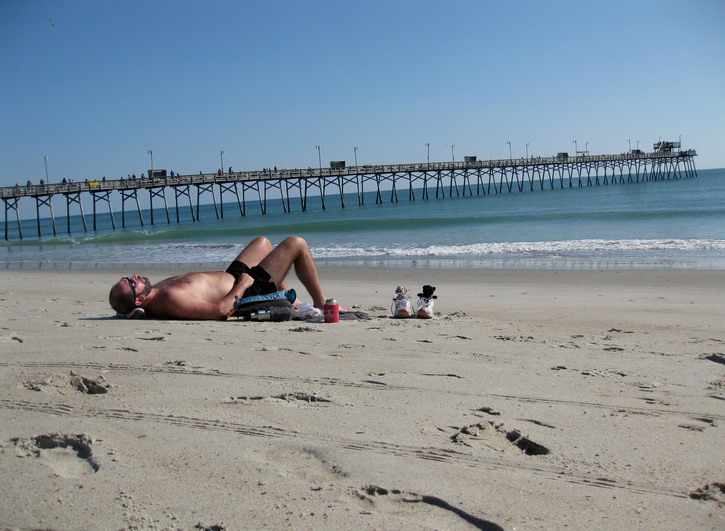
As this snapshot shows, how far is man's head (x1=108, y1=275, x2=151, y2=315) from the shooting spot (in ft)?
18.6

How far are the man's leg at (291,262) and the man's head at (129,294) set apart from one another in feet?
3.42

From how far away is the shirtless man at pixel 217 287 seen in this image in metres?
5.68

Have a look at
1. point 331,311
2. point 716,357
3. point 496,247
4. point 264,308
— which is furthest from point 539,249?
point 716,357

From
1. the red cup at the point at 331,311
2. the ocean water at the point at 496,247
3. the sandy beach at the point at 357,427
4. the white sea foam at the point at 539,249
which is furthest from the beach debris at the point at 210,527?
the white sea foam at the point at 539,249

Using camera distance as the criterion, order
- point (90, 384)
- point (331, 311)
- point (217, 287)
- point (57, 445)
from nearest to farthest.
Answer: point (57, 445) < point (90, 384) < point (331, 311) < point (217, 287)

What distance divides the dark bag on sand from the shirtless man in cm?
10

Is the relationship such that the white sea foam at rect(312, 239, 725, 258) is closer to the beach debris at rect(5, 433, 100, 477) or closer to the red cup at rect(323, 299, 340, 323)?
the red cup at rect(323, 299, 340, 323)

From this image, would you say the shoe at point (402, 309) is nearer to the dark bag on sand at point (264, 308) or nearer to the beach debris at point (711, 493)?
the dark bag on sand at point (264, 308)

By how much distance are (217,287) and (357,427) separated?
3369 mm

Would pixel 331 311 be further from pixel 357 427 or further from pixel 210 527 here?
pixel 210 527

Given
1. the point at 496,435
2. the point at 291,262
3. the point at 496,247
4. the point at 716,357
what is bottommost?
the point at 496,247

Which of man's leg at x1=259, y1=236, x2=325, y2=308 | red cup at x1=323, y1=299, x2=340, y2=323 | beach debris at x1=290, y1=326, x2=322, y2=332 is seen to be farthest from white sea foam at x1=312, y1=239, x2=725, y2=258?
beach debris at x1=290, y1=326, x2=322, y2=332

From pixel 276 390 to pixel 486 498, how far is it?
4.79ft

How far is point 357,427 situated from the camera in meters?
2.81
